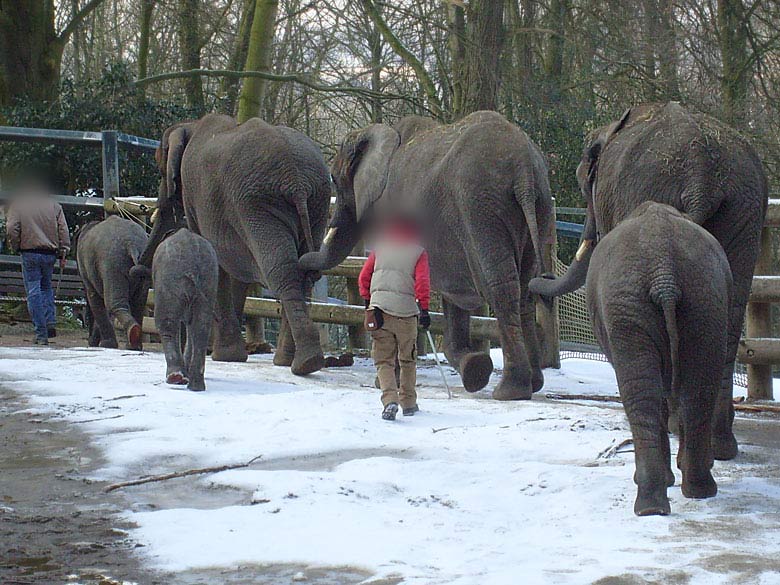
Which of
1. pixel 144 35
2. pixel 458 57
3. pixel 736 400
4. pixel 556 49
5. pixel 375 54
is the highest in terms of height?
pixel 144 35

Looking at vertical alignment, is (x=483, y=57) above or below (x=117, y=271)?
above

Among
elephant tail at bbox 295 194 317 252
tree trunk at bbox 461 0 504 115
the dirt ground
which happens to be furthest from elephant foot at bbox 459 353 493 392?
tree trunk at bbox 461 0 504 115

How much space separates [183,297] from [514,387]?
8.38 ft

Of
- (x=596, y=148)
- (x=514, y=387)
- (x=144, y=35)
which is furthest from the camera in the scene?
(x=144, y=35)

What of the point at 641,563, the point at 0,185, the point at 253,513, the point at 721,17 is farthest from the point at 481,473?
the point at 721,17

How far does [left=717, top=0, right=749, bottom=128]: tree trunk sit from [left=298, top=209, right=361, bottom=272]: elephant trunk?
11283 millimetres

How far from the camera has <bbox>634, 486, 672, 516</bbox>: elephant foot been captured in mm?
5188

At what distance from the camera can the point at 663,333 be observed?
5332 millimetres

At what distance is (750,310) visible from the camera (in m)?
9.84

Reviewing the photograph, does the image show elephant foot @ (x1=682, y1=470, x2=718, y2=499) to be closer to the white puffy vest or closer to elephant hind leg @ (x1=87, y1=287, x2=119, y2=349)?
the white puffy vest

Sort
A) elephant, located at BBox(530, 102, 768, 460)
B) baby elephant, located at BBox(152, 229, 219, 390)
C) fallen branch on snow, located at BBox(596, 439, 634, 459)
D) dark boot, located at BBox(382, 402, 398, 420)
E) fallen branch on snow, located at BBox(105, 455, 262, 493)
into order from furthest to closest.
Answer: baby elephant, located at BBox(152, 229, 219, 390) → dark boot, located at BBox(382, 402, 398, 420) → elephant, located at BBox(530, 102, 768, 460) → fallen branch on snow, located at BBox(596, 439, 634, 459) → fallen branch on snow, located at BBox(105, 455, 262, 493)

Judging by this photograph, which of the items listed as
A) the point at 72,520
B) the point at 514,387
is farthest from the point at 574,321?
the point at 72,520

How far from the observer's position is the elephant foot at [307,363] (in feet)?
34.3

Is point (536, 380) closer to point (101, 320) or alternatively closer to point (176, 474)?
point (176, 474)
